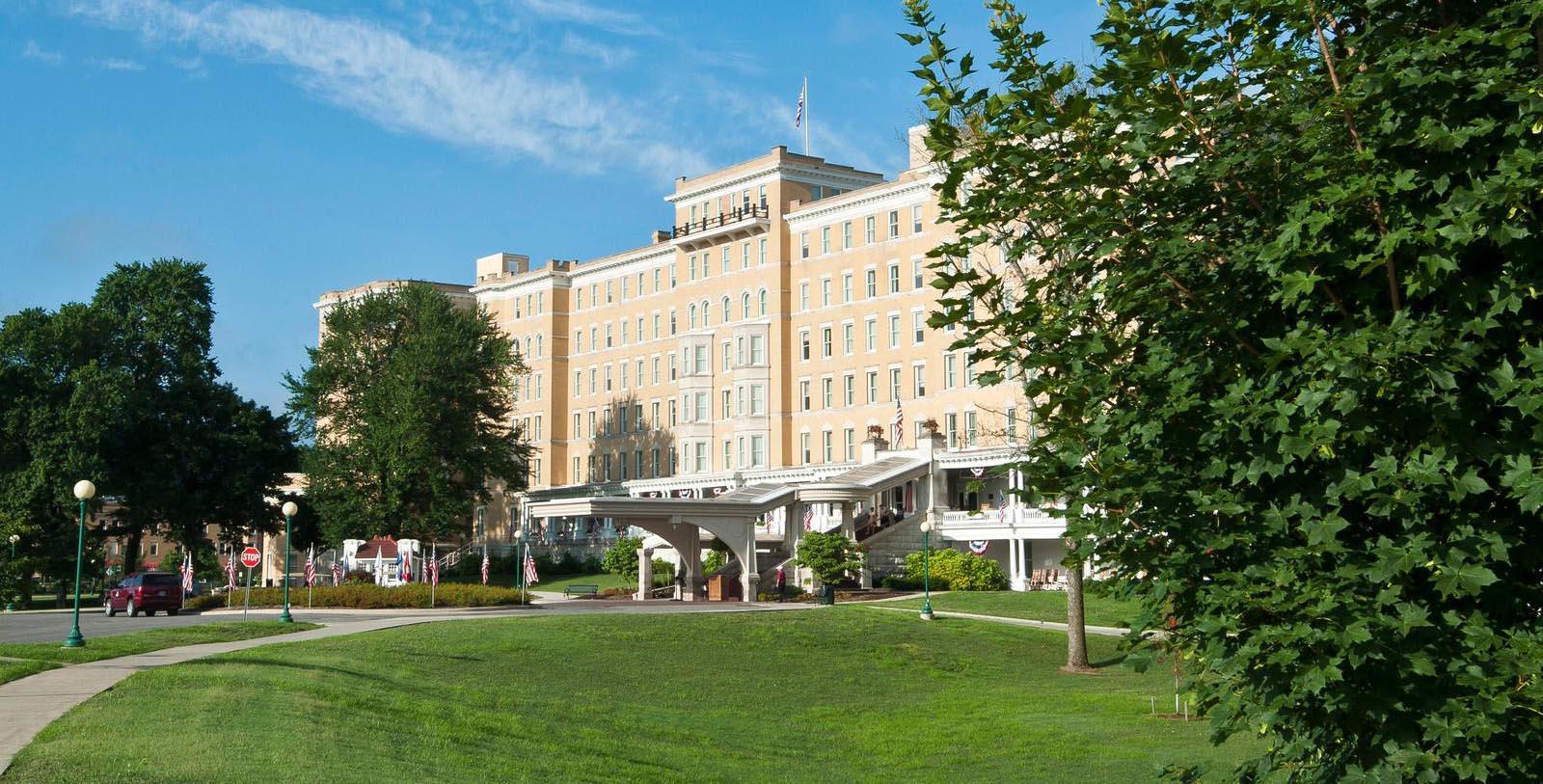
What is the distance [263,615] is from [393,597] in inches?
210

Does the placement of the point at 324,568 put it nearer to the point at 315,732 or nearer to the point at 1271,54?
the point at 315,732

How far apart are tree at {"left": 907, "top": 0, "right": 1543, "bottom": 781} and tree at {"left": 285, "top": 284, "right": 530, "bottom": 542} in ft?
217

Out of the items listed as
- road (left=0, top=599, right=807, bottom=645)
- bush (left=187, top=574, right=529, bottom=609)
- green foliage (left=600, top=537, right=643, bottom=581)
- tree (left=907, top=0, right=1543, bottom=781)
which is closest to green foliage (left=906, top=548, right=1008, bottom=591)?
road (left=0, top=599, right=807, bottom=645)

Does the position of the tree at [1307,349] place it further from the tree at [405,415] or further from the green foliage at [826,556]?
the tree at [405,415]

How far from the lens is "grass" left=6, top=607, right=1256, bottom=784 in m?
14.9

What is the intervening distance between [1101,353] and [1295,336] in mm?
1182

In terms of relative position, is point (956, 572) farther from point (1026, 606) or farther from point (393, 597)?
point (393, 597)

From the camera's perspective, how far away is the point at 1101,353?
24.6 feet

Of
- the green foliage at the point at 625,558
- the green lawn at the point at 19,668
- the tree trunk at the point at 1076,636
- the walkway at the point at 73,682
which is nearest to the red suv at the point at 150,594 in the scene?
the walkway at the point at 73,682

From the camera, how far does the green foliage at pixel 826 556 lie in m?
50.0

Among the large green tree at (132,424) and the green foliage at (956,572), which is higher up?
the large green tree at (132,424)

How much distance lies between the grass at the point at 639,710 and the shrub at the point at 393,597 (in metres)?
12.5

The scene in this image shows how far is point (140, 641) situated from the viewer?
2839 centimetres

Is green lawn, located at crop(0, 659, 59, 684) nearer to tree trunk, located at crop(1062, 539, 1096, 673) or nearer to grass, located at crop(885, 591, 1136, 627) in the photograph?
tree trunk, located at crop(1062, 539, 1096, 673)
